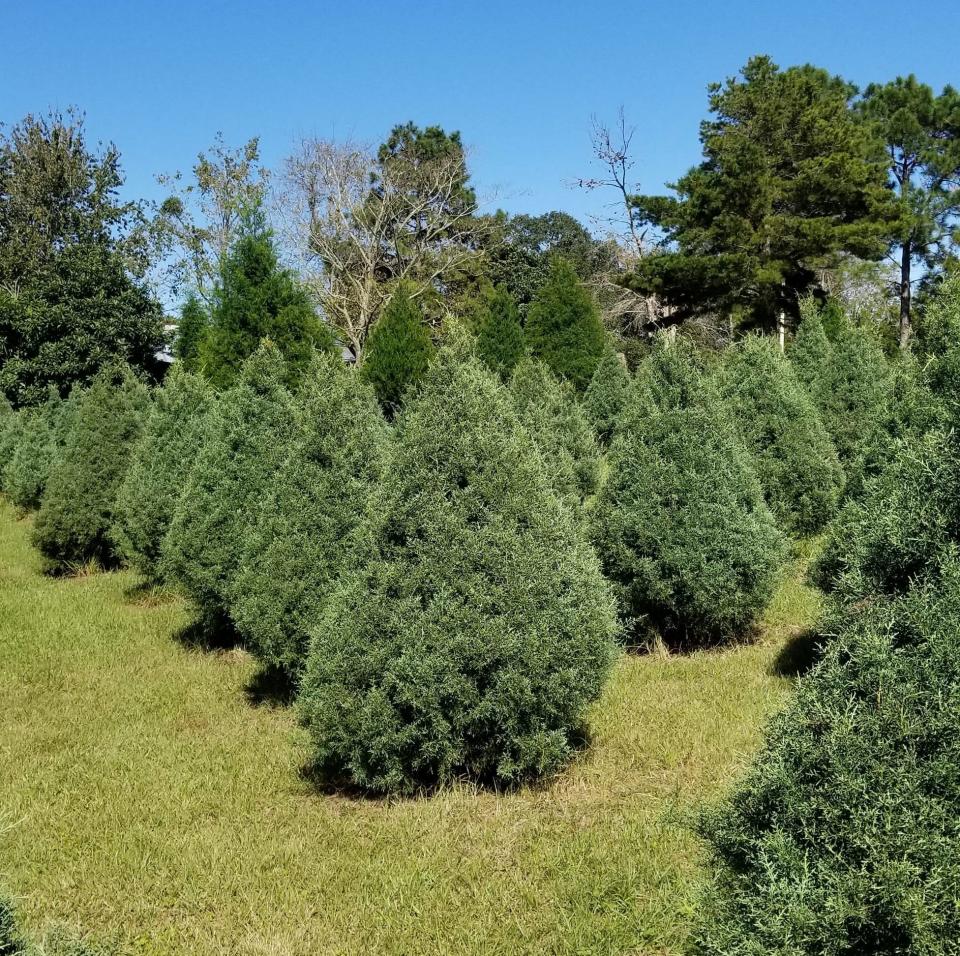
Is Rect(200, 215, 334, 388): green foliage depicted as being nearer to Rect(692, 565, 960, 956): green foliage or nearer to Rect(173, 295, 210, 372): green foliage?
Rect(692, 565, 960, 956): green foliage

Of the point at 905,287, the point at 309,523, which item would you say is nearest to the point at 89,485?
the point at 309,523

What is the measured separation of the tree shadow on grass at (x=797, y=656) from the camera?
6.83 metres

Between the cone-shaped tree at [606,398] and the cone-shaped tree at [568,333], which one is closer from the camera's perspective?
the cone-shaped tree at [606,398]

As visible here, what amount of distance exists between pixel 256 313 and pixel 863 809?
1359 centimetres

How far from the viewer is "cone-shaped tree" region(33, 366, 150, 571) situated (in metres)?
12.7

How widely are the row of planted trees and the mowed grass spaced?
36 cm

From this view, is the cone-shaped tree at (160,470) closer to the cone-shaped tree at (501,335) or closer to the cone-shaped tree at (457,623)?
the cone-shaped tree at (457,623)

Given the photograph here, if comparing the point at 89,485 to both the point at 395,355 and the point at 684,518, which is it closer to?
the point at 684,518

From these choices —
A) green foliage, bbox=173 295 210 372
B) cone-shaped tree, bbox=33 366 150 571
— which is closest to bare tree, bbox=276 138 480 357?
green foliage, bbox=173 295 210 372

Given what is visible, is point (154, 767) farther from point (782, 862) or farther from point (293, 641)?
point (782, 862)

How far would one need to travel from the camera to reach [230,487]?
821 centimetres

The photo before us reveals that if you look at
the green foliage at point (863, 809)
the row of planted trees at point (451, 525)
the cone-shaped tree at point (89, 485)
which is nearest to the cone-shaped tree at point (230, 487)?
the row of planted trees at point (451, 525)

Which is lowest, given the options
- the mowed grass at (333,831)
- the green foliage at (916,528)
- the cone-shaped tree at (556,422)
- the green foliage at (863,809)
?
the mowed grass at (333,831)

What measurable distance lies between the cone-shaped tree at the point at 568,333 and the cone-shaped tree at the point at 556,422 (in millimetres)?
9087
